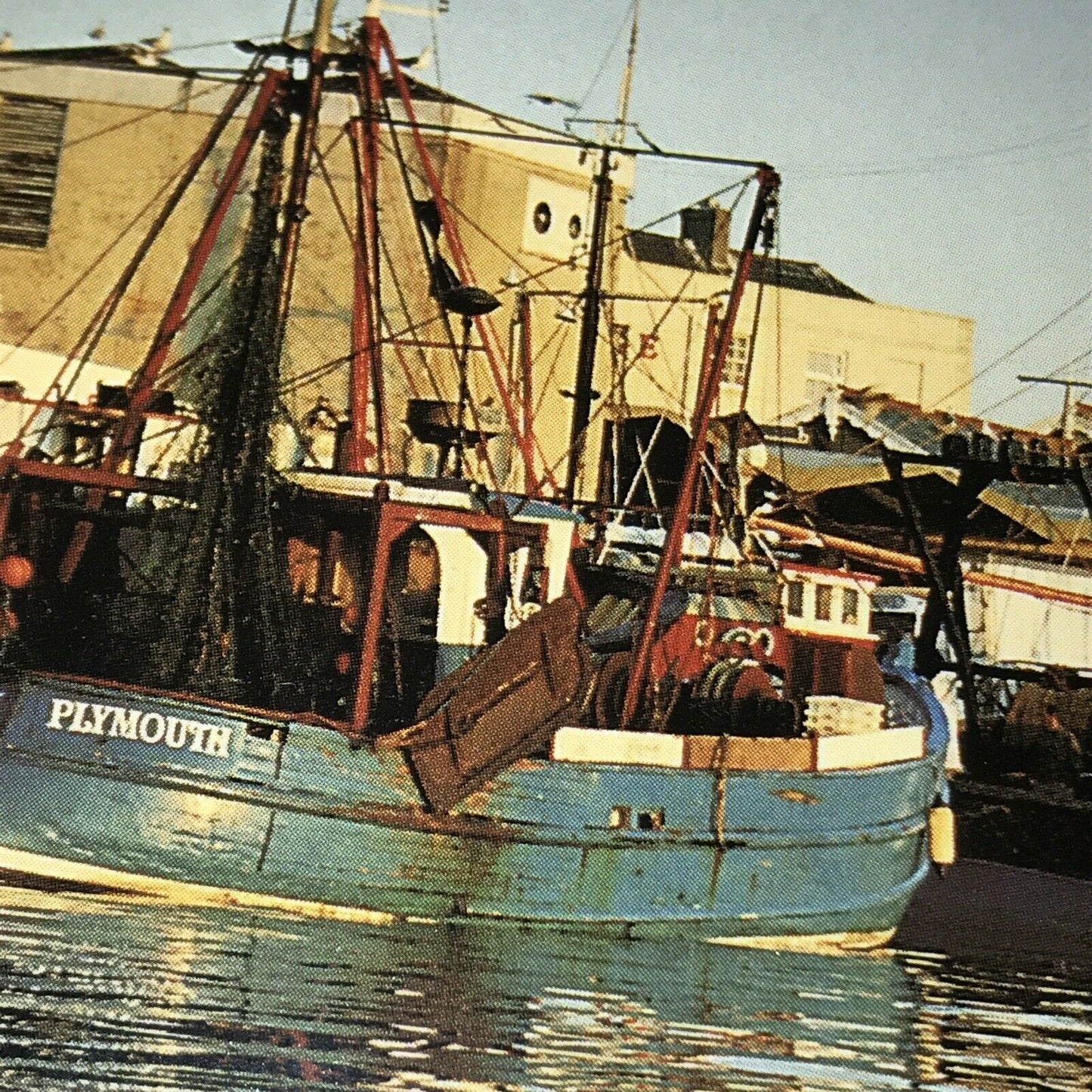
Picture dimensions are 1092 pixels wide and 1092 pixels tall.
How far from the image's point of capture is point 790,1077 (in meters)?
10.8

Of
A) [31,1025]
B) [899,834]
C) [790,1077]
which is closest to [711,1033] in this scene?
[790,1077]

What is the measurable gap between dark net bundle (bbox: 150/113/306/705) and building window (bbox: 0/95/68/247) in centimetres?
1614

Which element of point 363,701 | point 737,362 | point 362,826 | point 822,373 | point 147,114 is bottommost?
point 362,826

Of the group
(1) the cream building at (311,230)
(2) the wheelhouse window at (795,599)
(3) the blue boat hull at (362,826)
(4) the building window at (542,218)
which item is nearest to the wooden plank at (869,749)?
(3) the blue boat hull at (362,826)

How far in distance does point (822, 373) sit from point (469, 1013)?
2903 centimetres

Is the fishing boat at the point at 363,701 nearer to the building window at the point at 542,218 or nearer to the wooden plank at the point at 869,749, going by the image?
the wooden plank at the point at 869,749

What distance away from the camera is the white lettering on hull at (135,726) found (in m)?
13.7

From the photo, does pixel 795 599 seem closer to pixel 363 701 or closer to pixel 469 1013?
pixel 363 701

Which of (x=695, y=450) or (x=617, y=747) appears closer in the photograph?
(x=617, y=747)

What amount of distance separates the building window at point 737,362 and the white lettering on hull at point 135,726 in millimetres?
22915

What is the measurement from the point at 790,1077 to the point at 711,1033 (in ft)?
3.65

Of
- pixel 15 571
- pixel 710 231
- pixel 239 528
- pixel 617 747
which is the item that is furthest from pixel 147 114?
pixel 617 747

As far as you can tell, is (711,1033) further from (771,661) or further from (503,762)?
(771,661)

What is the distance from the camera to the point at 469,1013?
11.4 meters
